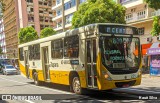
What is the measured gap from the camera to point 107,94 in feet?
38.8

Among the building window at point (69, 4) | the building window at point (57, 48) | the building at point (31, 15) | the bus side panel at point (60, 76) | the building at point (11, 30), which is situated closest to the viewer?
the bus side panel at point (60, 76)

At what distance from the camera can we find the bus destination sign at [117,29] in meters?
10.7

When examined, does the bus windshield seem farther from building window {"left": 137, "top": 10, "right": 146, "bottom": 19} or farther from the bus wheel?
building window {"left": 137, "top": 10, "right": 146, "bottom": 19}

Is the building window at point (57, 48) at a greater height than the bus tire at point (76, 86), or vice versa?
the building window at point (57, 48)

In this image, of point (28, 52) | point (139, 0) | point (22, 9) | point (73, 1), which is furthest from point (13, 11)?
point (28, 52)

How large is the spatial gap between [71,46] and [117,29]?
272cm

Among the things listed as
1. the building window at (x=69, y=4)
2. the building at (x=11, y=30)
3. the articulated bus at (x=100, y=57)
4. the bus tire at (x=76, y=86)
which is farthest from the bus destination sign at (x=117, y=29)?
the building at (x=11, y=30)

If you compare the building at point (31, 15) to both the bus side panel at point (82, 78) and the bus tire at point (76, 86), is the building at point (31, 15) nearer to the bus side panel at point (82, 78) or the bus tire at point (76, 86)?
the bus tire at point (76, 86)

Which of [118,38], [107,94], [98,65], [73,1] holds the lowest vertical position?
[107,94]

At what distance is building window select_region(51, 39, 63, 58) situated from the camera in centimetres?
1375

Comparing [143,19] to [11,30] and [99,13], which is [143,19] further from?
[11,30]

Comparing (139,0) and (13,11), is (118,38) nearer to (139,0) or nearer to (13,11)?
(139,0)

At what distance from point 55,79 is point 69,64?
7.12ft

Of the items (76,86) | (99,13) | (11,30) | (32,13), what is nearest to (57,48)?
(76,86)
